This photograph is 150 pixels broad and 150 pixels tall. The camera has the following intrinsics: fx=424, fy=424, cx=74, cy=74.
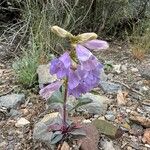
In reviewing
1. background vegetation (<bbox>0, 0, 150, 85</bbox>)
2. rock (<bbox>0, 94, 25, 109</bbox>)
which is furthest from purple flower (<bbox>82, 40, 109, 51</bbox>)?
background vegetation (<bbox>0, 0, 150, 85</bbox>)

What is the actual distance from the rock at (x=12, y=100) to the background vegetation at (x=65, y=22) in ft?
1.28

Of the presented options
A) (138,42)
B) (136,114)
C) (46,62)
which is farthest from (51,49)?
(136,114)

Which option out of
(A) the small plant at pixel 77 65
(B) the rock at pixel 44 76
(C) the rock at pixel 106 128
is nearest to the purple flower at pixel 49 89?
Result: (A) the small plant at pixel 77 65

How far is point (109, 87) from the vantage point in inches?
108

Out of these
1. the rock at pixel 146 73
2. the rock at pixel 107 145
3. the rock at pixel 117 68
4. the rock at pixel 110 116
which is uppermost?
the rock at pixel 110 116

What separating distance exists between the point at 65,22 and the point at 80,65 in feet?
6.02

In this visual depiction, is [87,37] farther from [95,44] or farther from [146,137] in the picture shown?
[146,137]

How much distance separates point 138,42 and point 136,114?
1.20 meters

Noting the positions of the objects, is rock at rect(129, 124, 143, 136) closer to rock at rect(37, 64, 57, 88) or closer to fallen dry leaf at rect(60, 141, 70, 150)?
fallen dry leaf at rect(60, 141, 70, 150)

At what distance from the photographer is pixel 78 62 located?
5.92 feet

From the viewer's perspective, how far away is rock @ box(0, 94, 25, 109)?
→ 8.45 ft

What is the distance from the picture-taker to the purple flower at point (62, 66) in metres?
1.72

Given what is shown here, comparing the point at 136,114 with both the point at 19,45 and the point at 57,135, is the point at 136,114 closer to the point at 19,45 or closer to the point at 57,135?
the point at 57,135

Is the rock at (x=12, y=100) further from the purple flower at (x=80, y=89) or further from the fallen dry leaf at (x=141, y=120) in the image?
the purple flower at (x=80, y=89)
